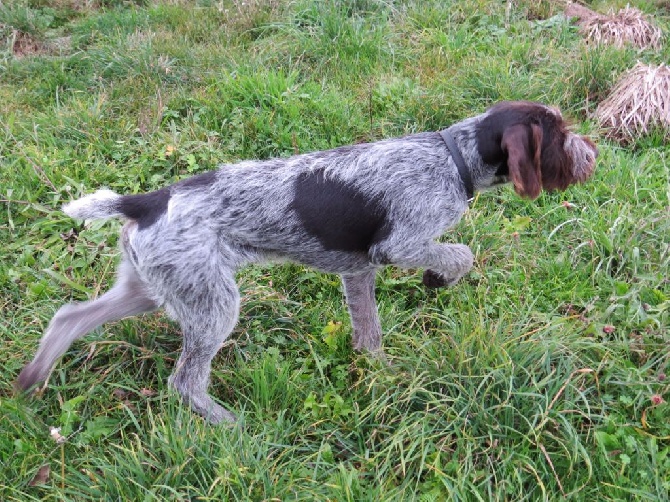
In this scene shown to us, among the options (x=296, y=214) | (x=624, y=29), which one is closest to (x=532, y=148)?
(x=296, y=214)

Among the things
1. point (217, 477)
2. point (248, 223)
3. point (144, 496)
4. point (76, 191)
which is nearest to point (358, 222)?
point (248, 223)

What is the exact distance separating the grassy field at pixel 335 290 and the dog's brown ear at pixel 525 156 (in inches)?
32.6

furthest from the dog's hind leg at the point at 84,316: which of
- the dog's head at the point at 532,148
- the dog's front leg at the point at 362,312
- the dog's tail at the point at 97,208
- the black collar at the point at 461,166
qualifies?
the dog's head at the point at 532,148

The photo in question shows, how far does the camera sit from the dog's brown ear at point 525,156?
334cm

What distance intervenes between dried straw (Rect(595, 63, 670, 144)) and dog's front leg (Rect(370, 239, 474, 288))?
263 cm

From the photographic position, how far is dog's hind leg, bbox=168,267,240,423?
3.36 metres

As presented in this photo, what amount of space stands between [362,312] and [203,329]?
1.00 metres

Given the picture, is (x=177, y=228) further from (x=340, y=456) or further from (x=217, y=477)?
(x=340, y=456)

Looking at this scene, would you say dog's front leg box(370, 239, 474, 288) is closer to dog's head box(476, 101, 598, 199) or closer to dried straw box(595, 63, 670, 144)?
dog's head box(476, 101, 598, 199)

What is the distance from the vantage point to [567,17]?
7062 millimetres

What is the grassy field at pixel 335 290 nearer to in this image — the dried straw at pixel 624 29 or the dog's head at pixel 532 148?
the dried straw at pixel 624 29

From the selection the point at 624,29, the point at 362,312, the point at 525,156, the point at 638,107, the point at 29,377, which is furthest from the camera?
the point at 624,29

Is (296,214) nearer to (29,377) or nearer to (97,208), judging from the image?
(97,208)

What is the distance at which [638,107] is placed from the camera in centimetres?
545
